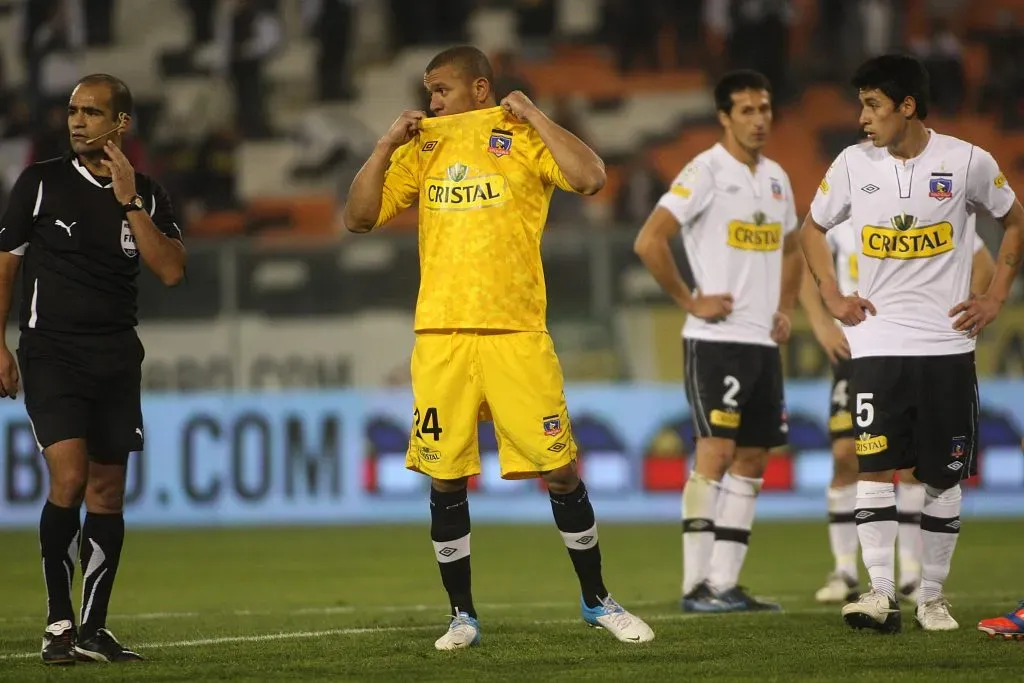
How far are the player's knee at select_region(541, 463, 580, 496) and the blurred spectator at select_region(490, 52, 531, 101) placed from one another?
37.0 feet

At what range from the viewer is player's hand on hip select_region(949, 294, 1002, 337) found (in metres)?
6.09

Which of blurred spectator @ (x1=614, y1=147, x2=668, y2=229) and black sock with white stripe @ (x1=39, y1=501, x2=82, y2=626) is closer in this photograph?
black sock with white stripe @ (x1=39, y1=501, x2=82, y2=626)

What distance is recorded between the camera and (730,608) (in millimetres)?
7105

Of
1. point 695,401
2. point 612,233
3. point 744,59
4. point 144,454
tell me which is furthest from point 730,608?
point 744,59

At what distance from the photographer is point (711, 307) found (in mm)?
7297

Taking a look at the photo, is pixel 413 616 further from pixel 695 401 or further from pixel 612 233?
pixel 612 233

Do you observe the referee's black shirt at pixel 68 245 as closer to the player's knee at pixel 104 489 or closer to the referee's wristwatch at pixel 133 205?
the referee's wristwatch at pixel 133 205

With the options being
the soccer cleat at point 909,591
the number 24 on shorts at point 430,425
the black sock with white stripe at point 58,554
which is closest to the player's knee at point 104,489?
the black sock with white stripe at point 58,554

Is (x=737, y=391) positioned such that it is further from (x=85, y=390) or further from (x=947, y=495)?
(x=85, y=390)

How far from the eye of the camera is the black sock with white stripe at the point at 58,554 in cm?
552

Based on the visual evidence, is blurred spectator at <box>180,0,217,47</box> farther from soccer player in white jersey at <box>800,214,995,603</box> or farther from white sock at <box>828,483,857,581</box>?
white sock at <box>828,483,857,581</box>

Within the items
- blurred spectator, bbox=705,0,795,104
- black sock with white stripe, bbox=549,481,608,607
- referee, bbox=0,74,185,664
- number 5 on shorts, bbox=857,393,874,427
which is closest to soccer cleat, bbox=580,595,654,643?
black sock with white stripe, bbox=549,481,608,607

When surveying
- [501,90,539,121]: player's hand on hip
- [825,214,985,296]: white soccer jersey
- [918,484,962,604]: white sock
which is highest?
[501,90,539,121]: player's hand on hip

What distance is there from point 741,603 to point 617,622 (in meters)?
1.50
